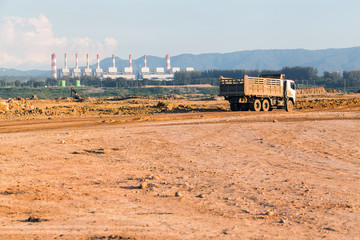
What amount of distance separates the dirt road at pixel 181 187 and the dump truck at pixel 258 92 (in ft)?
49.5

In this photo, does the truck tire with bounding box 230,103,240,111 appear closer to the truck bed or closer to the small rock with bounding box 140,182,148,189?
the truck bed

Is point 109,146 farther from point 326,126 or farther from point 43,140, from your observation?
point 326,126

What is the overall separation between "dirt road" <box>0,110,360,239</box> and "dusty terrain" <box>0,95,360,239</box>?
26 mm

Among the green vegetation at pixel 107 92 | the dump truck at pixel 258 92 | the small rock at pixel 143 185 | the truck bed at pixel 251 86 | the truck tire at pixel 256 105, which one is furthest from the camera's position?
the green vegetation at pixel 107 92

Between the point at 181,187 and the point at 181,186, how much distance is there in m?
0.09

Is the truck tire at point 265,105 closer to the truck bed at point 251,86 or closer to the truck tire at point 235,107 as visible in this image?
the truck bed at point 251,86

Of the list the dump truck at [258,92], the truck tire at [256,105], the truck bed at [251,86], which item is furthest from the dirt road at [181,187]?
the truck tire at [256,105]

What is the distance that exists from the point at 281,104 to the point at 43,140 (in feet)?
77.5

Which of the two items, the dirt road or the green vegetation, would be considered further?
the green vegetation

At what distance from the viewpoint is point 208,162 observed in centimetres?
1359

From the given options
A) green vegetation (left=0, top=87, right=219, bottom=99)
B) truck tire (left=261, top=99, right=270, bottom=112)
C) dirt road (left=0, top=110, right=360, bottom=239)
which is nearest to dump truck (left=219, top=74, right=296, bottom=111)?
truck tire (left=261, top=99, right=270, bottom=112)


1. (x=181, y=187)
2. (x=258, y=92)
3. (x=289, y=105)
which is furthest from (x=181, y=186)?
(x=289, y=105)

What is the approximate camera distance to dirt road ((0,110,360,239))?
24.0 feet

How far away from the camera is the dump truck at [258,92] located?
3366cm
